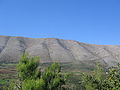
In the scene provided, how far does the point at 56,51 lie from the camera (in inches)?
5807

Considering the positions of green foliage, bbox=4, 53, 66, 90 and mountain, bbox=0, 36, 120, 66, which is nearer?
green foliage, bbox=4, 53, 66, 90

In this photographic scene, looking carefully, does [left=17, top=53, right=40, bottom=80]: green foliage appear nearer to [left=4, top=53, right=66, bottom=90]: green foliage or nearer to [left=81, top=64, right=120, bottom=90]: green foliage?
[left=4, top=53, right=66, bottom=90]: green foliage

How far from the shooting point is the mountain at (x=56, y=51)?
13525cm

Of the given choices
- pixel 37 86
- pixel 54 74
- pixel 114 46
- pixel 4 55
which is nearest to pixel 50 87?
pixel 54 74

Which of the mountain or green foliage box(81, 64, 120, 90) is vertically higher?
the mountain

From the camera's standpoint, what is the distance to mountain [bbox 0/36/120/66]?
5325 inches

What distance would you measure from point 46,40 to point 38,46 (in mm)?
23075

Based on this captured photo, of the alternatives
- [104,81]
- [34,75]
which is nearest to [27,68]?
[34,75]

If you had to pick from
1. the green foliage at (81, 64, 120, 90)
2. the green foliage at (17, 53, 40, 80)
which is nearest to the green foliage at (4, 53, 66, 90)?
the green foliage at (17, 53, 40, 80)

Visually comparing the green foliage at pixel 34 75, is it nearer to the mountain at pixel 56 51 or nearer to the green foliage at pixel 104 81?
the green foliage at pixel 104 81

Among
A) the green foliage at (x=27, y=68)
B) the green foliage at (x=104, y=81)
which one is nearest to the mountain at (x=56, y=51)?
the green foliage at (x=104, y=81)

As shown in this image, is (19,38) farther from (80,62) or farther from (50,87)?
(50,87)

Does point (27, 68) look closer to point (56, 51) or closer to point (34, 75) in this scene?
point (34, 75)

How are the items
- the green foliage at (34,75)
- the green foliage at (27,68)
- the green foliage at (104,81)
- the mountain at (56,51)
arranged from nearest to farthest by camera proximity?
the green foliage at (104,81) < the green foliage at (34,75) < the green foliage at (27,68) < the mountain at (56,51)
